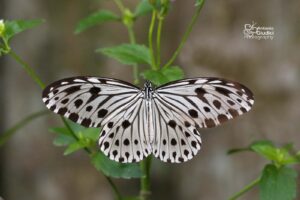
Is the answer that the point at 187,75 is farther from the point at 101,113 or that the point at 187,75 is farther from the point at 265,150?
the point at 101,113

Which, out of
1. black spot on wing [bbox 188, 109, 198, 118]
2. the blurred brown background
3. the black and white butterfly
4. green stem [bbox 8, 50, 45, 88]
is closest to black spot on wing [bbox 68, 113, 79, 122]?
the black and white butterfly

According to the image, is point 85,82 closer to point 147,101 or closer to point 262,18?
point 147,101

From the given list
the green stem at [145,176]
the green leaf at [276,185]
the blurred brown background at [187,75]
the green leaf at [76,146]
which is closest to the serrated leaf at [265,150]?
the green leaf at [276,185]

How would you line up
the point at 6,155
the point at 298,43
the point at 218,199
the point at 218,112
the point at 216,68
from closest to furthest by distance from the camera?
the point at 218,112, the point at 298,43, the point at 216,68, the point at 218,199, the point at 6,155

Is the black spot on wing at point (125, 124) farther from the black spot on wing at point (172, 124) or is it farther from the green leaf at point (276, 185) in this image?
the green leaf at point (276, 185)

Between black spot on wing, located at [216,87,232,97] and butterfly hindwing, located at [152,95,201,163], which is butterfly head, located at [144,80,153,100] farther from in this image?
black spot on wing, located at [216,87,232,97]

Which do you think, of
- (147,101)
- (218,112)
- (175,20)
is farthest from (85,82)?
(175,20)
